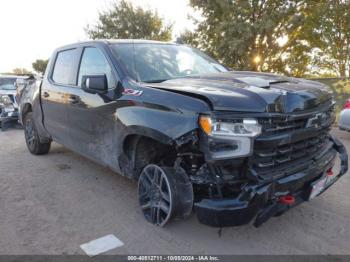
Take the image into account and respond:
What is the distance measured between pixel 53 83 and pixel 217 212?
3.61 metres

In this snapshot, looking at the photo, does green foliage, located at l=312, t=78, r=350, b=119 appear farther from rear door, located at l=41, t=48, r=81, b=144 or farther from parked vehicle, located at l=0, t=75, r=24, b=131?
parked vehicle, located at l=0, t=75, r=24, b=131

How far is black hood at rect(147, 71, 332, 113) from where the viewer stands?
2.62m

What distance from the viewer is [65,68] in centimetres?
489

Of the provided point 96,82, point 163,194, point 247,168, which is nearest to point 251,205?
point 247,168

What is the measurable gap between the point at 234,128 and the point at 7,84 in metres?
10.8

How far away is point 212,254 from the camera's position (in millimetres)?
2863

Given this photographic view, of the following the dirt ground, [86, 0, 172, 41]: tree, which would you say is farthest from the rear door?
[86, 0, 172, 41]: tree

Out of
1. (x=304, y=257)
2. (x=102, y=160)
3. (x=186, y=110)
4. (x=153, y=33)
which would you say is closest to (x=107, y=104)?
(x=102, y=160)

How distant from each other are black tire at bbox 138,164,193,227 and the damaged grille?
0.67 m

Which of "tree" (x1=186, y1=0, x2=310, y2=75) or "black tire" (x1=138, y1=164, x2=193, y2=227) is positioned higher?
"tree" (x1=186, y1=0, x2=310, y2=75)

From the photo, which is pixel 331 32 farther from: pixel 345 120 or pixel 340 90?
pixel 345 120

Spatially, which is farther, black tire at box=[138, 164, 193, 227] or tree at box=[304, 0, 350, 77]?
tree at box=[304, 0, 350, 77]

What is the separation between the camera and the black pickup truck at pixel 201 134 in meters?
2.60

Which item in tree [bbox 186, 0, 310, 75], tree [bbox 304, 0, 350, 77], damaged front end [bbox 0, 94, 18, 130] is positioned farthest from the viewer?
tree [bbox 186, 0, 310, 75]
